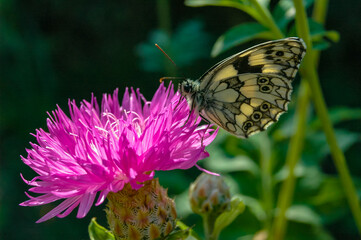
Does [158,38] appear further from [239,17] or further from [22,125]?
[22,125]

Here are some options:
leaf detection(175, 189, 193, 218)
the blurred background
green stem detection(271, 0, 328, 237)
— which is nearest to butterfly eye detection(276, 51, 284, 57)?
green stem detection(271, 0, 328, 237)

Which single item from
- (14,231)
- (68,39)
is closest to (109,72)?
(68,39)

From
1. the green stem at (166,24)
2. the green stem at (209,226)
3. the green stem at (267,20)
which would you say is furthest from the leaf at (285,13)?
the green stem at (166,24)

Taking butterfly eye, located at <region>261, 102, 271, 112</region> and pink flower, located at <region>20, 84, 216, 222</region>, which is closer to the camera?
pink flower, located at <region>20, 84, 216, 222</region>

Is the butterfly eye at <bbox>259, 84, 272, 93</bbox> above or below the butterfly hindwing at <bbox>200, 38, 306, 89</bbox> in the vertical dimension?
below

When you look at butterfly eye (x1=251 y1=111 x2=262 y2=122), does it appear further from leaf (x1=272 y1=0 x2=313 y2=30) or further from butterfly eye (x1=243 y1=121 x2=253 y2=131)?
leaf (x1=272 y1=0 x2=313 y2=30)

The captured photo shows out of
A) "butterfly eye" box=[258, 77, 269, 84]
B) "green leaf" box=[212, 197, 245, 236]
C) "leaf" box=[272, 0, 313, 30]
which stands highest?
"leaf" box=[272, 0, 313, 30]

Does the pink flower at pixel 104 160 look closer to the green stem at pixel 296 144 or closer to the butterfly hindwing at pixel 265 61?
the butterfly hindwing at pixel 265 61

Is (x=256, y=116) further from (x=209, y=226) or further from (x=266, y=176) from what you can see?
(x=266, y=176)
